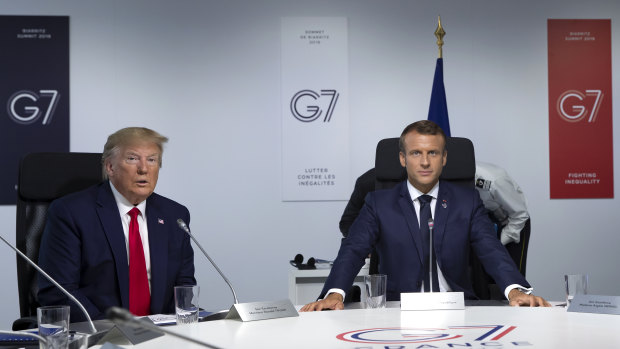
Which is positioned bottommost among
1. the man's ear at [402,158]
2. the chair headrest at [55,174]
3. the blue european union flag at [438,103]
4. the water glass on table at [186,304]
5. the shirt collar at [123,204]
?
the water glass on table at [186,304]

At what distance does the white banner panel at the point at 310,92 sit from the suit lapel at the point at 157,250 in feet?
8.10

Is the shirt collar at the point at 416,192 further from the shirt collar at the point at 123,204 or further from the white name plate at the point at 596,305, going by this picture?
the shirt collar at the point at 123,204

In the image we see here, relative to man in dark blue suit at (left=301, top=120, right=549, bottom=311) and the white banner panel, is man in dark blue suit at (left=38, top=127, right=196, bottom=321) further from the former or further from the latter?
the white banner panel

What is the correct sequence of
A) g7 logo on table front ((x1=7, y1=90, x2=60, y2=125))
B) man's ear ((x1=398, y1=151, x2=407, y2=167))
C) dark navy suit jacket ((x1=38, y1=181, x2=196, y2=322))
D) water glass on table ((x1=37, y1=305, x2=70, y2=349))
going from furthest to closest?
1. g7 logo on table front ((x1=7, y1=90, x2=60, y2=125))
2. man's ear ((x1=398, y1=151, x2=407, y2=167))
3. dark navy suit jacket ((x1=38, y1=181, x2=196, y2=322))
4. water glass on table ((x1=37, y1=305, x2=70, y2=349))

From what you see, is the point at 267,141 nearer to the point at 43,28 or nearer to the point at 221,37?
the point at 221,37

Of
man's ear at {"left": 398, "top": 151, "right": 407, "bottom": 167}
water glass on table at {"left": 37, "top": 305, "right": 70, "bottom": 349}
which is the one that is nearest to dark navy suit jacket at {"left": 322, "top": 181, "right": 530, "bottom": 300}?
man's ear at {"left": 398, "top": 151, "right": 407, "bottom": 167}

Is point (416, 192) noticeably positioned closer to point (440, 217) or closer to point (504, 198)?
point (440, 217)

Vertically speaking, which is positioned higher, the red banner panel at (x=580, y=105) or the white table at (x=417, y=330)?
the red banner panel at (x=580, y=105)

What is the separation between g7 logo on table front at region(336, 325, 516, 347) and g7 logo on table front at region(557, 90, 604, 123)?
12.3ft

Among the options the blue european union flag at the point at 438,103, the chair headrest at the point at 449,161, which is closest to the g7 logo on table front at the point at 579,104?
the blue european union flag at the point at 438,103

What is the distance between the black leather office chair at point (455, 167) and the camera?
10.2ft

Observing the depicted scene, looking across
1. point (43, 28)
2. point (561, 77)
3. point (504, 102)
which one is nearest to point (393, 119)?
point (504, 102)

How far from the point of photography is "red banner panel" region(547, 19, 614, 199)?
519cm

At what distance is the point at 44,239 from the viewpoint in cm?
254
